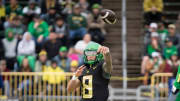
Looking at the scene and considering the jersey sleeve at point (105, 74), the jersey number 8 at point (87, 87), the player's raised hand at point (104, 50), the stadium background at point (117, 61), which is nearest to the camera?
the player's raised hand at point (104, 50)

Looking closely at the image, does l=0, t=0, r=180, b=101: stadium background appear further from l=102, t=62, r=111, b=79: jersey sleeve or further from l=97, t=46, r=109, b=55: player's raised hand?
l=97, t=46, r=109, b=55: player's raised hand

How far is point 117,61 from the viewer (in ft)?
59.3

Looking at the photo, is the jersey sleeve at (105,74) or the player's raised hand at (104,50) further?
the jersey sleeve at (105,74)

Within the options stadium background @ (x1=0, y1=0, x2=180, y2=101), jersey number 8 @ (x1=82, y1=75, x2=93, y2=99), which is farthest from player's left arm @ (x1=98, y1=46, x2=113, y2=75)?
stadium background @ (x1=0, y1=0, x2=180, y2=101)

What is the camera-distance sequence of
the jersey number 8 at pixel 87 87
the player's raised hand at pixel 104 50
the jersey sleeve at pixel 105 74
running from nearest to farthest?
the player's raised hand at pixel 104 50 → the jersey sleeve at pixel 105 74 → the jersey number 8 at pixel 87 87

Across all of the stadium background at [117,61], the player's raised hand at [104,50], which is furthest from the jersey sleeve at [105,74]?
the stadium background at [117,61]

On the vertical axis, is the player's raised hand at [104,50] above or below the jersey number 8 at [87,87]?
above

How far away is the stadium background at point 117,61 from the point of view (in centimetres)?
1489

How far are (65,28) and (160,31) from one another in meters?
3.23

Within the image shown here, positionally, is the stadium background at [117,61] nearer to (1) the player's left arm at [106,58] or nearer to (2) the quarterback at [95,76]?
(2) the quarterback at [95,76]

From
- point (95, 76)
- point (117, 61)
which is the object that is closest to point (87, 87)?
point (95, 76)

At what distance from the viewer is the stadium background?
14.9m

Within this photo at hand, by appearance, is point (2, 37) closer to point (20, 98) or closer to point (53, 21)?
point (53, 21)

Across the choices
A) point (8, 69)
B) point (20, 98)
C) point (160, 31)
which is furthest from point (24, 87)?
point (160, 31)
